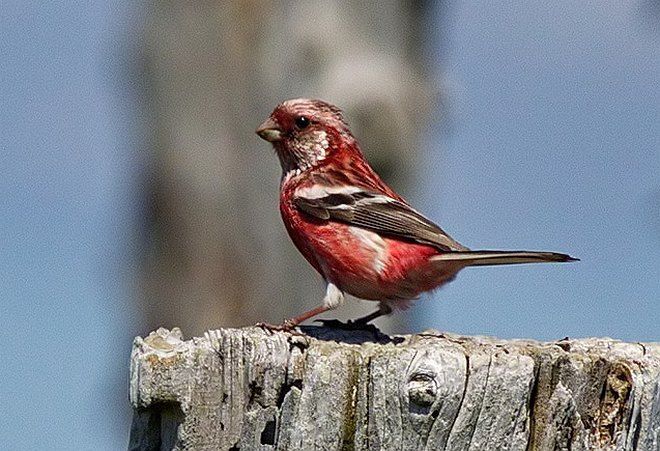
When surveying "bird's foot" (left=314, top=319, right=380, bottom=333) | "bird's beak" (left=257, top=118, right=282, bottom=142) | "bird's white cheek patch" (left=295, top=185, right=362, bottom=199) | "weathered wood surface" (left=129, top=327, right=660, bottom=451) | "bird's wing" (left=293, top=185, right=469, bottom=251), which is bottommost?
"weathered wood surface" (left=129, top=327, right=660, bottom=451)

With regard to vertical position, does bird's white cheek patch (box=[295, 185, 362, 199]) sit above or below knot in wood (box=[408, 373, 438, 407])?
above

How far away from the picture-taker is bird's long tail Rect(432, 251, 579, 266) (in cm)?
714

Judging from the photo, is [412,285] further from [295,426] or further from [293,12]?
[293,12]

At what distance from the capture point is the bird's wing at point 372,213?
7.81 m

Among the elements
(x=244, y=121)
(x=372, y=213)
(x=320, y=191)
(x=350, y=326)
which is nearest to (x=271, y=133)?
(x=320, y=191)

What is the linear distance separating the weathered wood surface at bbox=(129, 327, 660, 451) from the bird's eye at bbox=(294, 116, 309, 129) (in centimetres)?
282

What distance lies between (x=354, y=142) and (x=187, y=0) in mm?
3814

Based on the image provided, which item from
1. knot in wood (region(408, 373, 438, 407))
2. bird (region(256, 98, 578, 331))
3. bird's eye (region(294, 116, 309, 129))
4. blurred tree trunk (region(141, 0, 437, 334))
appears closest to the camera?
knot in wood (region(408, 373, 438, 407))

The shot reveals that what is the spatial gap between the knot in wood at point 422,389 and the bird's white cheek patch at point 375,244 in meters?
2.41

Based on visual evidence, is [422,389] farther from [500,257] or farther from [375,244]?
[375,244]

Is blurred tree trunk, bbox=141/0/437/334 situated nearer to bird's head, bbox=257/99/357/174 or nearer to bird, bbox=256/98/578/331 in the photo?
bird's head, bbox=257/99/357/174

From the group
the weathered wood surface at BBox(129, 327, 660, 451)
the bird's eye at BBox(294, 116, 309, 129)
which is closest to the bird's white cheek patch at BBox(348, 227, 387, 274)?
the bird's eye at BBox(294, 116, 309, 129)

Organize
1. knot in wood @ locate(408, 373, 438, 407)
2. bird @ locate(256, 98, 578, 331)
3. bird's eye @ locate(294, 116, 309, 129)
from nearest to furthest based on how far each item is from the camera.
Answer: knot in wood @ locate(408, 373, 438, 407)
bird @ locate(256, 98, 578, 331)
bird's eye @ locate(294, 116, 309, 129)

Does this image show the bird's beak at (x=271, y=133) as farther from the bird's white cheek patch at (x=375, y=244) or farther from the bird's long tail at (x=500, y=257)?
the bird's long tail at (x=500, y=257)
